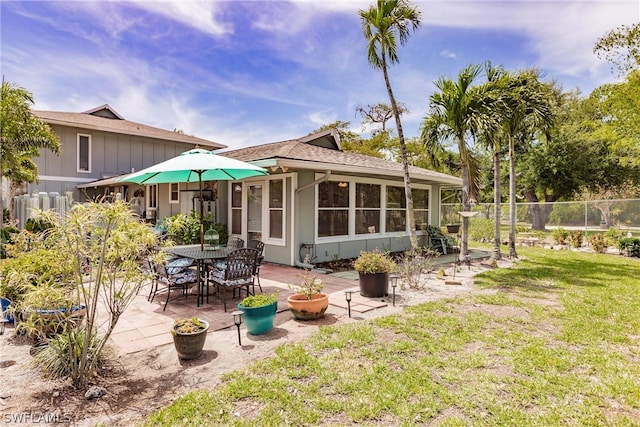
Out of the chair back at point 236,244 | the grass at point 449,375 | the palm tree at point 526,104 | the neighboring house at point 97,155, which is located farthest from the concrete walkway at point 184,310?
the neighboring house at point 97,155

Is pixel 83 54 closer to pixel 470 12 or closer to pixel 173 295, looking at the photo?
pixel 173 295

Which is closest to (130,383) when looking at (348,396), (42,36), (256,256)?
(348,396)

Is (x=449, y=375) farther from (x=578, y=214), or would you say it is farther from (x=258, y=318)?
(x=578, y=214)

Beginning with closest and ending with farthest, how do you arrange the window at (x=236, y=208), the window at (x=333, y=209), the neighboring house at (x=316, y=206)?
the neighboring house at (x=316, y=206) → the window at (x=333, y=209) → the window at (x=236, y=208)

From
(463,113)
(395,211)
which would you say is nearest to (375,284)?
(463,113)

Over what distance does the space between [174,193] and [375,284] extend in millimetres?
8562

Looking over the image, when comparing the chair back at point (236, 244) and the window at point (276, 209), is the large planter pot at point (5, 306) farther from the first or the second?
the window at point (276, 209)

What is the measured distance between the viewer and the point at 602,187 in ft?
70.7

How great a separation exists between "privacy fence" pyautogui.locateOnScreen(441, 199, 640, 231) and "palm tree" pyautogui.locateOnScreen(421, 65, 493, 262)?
202 inches

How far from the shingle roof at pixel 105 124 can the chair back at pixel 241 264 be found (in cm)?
1319

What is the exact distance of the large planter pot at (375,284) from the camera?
5707 mm

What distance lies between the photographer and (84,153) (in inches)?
579

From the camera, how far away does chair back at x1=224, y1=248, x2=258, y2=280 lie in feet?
16.3

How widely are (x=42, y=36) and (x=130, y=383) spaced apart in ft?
22.9
